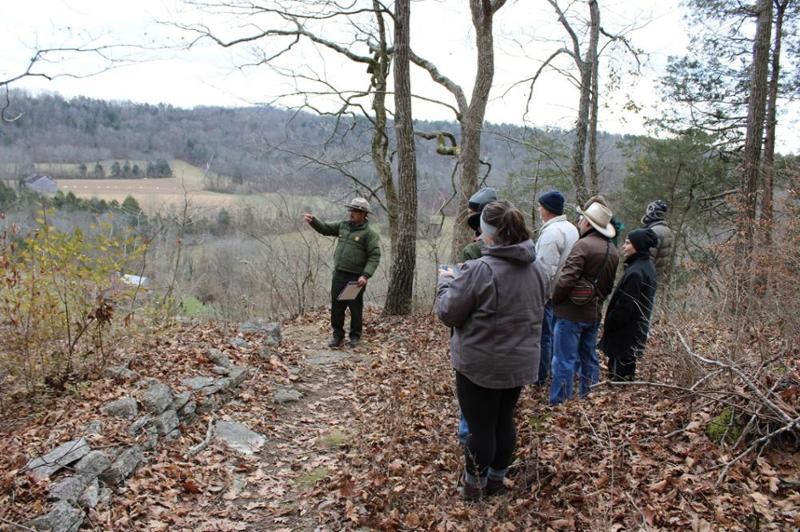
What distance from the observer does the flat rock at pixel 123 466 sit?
399 cm

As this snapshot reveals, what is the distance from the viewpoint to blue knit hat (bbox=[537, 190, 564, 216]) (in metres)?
4.90

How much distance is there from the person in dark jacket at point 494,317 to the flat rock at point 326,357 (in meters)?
4.27

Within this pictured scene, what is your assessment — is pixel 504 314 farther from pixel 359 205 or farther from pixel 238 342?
pixel 238 342

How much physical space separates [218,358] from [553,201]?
13.7 ft

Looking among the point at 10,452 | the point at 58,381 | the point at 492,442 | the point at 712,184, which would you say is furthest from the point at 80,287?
the point at 712,184

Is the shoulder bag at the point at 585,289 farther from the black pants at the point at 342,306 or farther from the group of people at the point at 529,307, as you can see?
the black pants at the point at 342,306

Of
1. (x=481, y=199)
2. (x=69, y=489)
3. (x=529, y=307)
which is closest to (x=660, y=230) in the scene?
(x=481, y=199)

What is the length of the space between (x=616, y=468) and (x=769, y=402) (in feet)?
3.34

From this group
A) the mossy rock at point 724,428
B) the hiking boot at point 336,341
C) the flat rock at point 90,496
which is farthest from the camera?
the hiking boot at point 336,341

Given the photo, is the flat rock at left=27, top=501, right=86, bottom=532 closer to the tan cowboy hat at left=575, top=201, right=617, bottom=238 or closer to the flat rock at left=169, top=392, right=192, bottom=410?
the flat rock at left=169, top=392, right=192, bottom=410

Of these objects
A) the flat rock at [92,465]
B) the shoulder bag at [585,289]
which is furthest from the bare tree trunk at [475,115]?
the flat rock at [92,465]

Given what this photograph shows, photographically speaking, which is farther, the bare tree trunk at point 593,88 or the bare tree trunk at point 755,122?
the bare tree trunk at point 593,88

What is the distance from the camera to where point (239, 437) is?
17.0ft

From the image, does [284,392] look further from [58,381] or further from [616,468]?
[616,468]
